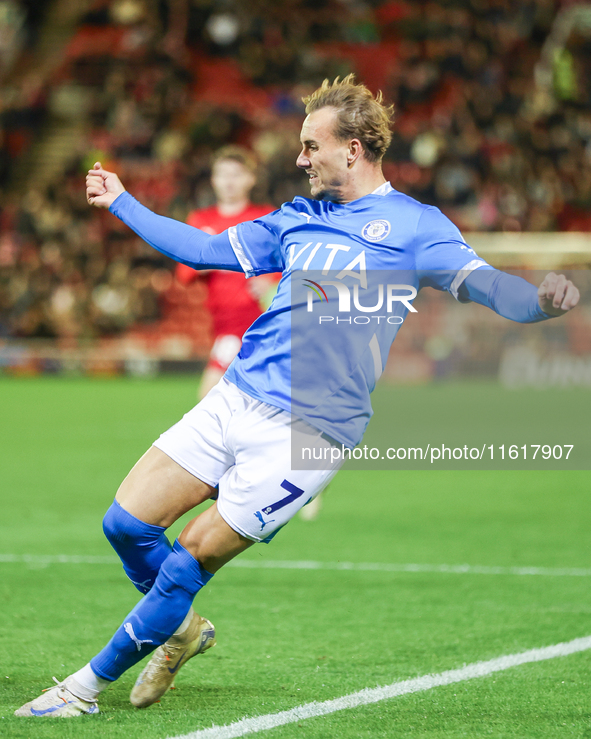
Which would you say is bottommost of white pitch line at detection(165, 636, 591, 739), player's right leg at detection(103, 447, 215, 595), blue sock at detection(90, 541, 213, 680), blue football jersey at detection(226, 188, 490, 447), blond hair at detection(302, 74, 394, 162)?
white pitch line at detection(165, 636, 591, 739)

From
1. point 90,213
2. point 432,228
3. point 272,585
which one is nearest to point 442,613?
point 272,585

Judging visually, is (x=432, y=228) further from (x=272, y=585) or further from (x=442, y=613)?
(x=272, y=585)

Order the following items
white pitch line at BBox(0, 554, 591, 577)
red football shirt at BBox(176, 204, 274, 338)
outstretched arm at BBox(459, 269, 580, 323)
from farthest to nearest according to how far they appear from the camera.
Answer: red football shirt at BBox(176, 204, 274, 338) → white pitch line at BBox(0, 554, 591, 577) → outstretched arm at BBox(459, 269, 580, 323)

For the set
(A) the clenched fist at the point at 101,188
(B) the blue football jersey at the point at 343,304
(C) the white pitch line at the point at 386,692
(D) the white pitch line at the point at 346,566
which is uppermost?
(A) the clenched fist at the point at 101,188

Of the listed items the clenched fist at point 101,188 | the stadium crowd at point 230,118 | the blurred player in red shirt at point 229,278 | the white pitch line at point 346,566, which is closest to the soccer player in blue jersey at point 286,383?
Answer: the clenched fist at point 101,188

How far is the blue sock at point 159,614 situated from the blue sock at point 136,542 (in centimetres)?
11

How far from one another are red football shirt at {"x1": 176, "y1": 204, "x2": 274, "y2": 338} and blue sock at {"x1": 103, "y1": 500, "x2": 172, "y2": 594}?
13.7 ft

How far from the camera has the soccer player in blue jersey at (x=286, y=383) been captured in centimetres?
355

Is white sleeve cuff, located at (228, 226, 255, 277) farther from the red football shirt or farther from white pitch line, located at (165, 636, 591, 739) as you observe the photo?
the red football shirt

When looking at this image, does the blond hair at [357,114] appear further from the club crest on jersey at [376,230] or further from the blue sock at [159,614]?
the blue sock at [159,614]

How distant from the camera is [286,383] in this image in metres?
3.58

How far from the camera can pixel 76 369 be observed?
19.4 m

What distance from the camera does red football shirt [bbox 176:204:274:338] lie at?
7.86 m

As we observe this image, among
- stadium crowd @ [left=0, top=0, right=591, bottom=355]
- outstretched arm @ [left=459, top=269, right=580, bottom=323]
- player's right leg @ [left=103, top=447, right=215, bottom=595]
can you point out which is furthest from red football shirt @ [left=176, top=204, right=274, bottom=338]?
stadium crowd @ [left=0, top=0, right=591, bottom=355]
